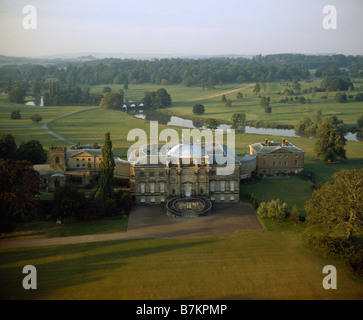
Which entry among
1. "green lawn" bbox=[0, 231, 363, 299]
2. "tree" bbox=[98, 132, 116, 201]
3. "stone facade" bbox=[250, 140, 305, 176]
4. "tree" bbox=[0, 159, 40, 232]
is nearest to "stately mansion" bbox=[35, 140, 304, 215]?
"tree" bbox=[98, 132, 116, 201]

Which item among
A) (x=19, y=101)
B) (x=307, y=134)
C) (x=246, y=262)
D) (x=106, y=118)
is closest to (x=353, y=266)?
(x=246, y=262)

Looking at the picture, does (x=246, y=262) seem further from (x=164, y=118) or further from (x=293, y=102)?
(x=293, y=102)

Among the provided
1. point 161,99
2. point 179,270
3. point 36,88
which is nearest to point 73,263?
point 179,270

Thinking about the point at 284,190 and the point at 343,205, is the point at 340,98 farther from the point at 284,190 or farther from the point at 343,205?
the point at 343,205

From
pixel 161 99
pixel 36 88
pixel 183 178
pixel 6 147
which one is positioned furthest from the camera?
pixel 36 88

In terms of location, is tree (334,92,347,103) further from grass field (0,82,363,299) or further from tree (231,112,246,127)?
grass field (0,82,363,299)

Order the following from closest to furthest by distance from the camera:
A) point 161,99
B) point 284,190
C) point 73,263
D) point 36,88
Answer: point 73,263
point 284,190
point 161,99
point 36,88
